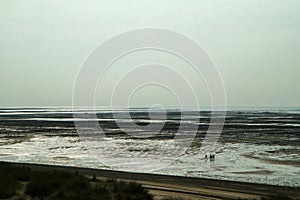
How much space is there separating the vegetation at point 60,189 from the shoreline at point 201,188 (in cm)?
110

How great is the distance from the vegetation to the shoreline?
1095mm

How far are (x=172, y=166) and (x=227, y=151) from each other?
848 cm

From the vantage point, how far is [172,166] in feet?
77.9

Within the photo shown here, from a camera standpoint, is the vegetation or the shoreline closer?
the vegetation

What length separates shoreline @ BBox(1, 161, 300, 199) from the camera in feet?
49.6

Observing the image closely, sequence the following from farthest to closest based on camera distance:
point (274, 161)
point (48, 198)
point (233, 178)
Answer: point (274, 161), point (233, 178), point (48, 198)

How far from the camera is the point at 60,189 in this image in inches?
548

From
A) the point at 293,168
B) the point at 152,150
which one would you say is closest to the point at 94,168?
the point at 152,150

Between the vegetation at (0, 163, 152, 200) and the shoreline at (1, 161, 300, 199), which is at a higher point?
the vegetation at (0, 163, 152, 200)

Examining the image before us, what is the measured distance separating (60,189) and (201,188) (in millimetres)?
5974

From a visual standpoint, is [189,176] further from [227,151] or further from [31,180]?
[227,151]

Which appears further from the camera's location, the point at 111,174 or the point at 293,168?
the point at 293,168

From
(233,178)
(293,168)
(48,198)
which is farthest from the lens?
(293,168)

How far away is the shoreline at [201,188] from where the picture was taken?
1513 cm
